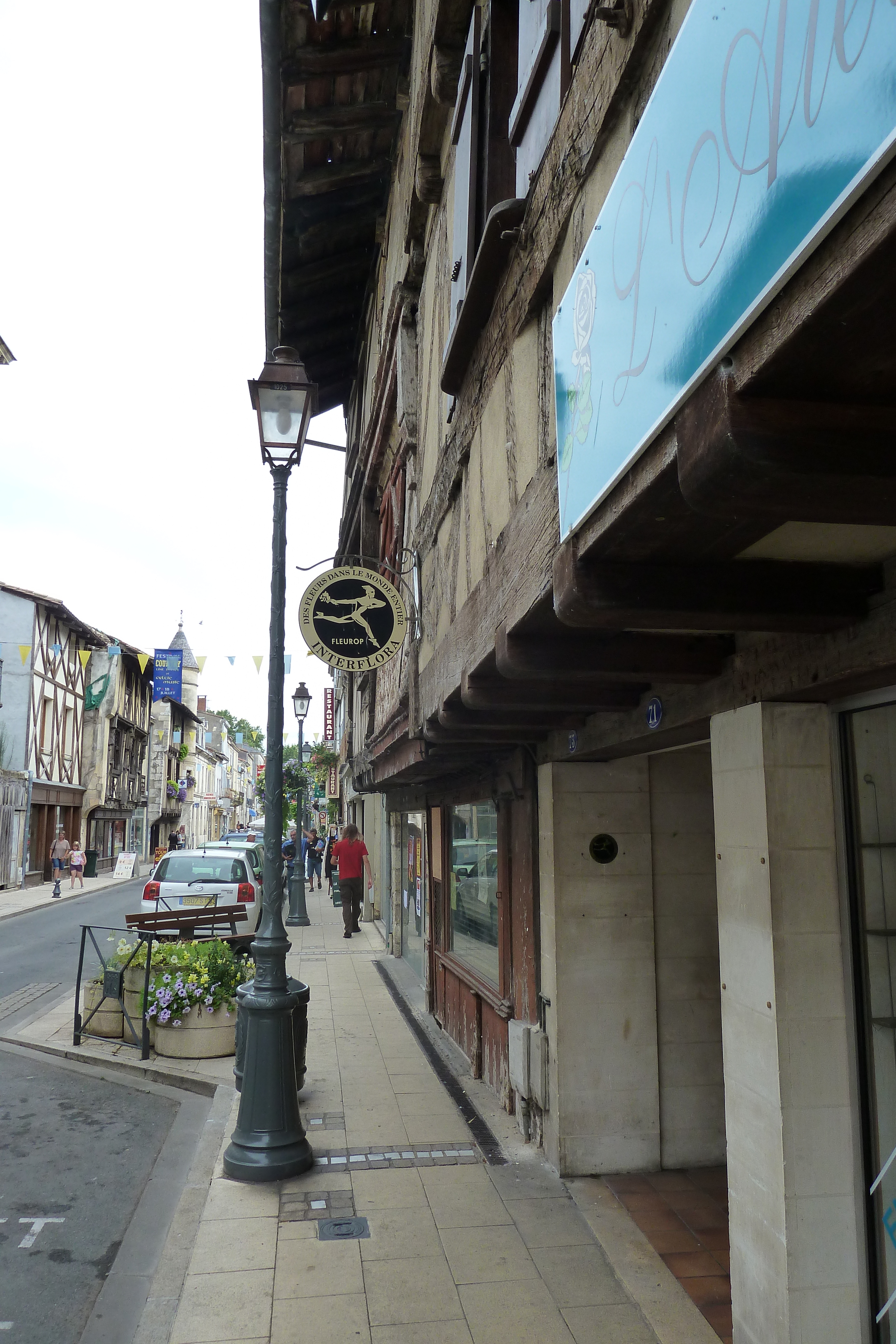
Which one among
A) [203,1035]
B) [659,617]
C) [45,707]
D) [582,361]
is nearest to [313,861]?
[45,707]

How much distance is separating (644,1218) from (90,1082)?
5.18 m

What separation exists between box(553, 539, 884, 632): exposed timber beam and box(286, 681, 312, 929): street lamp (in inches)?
687

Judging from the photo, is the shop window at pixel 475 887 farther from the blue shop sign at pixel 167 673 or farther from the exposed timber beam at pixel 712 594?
the blue shop sign at pixel 167 673

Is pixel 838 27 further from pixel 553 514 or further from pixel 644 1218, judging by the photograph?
pixel 644 1218

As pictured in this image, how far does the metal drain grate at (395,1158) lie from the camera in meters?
5.80

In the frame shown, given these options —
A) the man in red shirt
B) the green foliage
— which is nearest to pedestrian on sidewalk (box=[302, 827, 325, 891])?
the man in red shirt

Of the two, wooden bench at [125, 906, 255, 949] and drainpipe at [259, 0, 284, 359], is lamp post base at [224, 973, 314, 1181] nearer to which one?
wooden bench at [125, 906, 255, 949]

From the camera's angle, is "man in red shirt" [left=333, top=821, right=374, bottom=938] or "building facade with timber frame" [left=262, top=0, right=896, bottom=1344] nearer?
"building facade with timber frame" [left=262, top=0, right=896, bottom=1344]

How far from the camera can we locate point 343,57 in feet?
28.6

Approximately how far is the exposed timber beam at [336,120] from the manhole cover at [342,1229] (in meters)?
9.29

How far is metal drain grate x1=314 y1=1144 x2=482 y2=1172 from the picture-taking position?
5.80 meters

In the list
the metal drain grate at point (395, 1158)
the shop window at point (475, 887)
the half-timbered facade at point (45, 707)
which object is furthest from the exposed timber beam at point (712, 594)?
the half-timbered facade at point (45, 707)

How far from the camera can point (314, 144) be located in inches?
392

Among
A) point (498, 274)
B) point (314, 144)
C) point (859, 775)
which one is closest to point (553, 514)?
point (859, 775)
